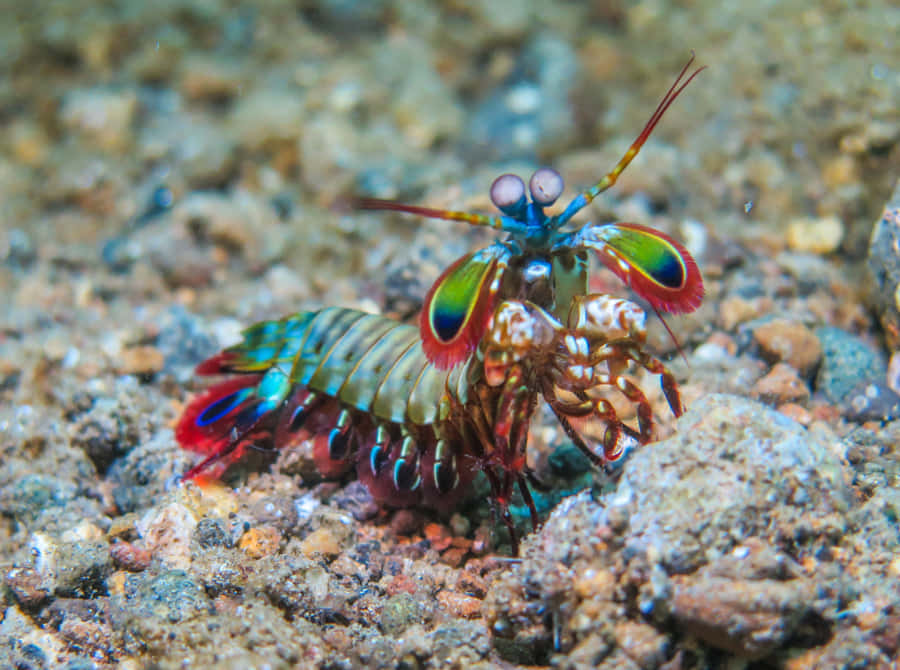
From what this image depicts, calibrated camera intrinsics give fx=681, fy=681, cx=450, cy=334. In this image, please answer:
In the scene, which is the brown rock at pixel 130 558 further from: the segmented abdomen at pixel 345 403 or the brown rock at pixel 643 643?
the brown rock at pixel 643 643

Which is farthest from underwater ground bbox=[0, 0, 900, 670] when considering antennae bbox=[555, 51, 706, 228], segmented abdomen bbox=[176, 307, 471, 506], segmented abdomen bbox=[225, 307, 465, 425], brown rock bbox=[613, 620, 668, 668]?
antennae bbox=[555, 51, 706, 228]

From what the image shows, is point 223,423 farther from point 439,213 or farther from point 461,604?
point 439,213

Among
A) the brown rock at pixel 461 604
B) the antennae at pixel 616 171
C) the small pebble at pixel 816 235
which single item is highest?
the small pebble at pixel 816 235

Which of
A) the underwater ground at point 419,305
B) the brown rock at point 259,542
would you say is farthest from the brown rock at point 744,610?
the brown rock at point 259,542

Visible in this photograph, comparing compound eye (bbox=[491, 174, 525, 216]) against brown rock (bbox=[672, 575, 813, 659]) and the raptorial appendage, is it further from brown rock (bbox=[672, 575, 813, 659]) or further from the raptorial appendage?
brown rock (bbox=[672, 575, 813, 659])

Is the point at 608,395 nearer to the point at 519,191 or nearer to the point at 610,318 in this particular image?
the point at 610,318

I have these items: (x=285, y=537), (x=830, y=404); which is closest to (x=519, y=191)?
(x=285, y=537)
